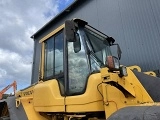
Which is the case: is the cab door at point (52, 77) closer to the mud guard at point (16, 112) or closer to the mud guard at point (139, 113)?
the mud guard at point (16, 112)

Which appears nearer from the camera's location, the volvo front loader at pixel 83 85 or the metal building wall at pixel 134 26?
the volvo front loader at pixel 83 85

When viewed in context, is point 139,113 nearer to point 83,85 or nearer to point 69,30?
point 83,85

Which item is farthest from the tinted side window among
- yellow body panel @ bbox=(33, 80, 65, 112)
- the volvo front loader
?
yellow body panel @ bbox=(33, 80, 65, 112)

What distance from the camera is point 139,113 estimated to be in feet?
6.04

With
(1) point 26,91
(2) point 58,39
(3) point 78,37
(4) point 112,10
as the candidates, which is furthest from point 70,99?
(4) point 112,10

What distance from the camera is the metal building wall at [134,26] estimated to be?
7.65 meters

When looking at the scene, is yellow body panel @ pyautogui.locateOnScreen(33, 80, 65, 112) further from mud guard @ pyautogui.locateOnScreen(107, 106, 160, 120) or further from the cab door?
mud guard @ pyautogui.locateOnScreen(107, 106, 160, 120)

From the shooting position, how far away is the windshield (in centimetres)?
336

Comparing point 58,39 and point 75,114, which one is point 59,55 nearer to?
point 58,39

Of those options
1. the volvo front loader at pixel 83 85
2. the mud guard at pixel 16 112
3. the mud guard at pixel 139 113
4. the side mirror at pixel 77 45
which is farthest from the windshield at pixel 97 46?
the mud guard at pixel 16 112

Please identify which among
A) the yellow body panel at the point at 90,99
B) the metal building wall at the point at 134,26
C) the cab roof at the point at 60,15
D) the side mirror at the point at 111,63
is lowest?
the yellow body panel at the point at 90,99

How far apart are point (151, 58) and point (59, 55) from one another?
16.3 feet

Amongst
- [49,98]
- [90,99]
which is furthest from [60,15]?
[90,99]

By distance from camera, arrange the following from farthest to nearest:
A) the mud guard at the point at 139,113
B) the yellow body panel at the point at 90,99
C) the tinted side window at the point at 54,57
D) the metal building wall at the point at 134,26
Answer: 1. the metal building wall at the point at 134,26
2. the tinted side window at the point at 54,57
3. the yellow body panel at the point at 90,99
4. the mud guard at the point at 139,113
